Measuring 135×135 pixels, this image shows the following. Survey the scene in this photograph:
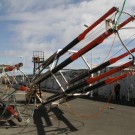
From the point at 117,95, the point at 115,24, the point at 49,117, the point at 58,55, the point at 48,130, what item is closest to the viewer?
the point at 115,24

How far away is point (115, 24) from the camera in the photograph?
41.0 ft

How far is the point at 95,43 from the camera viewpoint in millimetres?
13492

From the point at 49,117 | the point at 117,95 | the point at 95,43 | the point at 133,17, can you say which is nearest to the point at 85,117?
the point at 49,117

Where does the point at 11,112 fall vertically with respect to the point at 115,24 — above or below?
below

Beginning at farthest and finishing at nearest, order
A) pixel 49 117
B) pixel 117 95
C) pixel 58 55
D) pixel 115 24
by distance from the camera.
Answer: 1. pixel 117 95
2. pixel 49 117
3. pixel 58 55
4. pixel 115 24

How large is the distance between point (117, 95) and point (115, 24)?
85.9ft

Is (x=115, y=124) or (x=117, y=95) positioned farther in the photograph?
(x=117, y=95)

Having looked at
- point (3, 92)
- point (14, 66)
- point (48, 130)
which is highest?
point (14, 66)

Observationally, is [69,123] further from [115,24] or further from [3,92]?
[115,24]

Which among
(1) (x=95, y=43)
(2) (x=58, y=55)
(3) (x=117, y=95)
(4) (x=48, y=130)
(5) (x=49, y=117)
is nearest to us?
(1) (x=95, y=43)

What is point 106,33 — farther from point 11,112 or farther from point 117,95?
point 117,95

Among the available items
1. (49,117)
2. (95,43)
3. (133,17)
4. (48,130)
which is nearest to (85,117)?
(49,117)

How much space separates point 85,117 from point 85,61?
3.27m

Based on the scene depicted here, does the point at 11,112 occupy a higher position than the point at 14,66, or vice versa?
the point at 14,66
